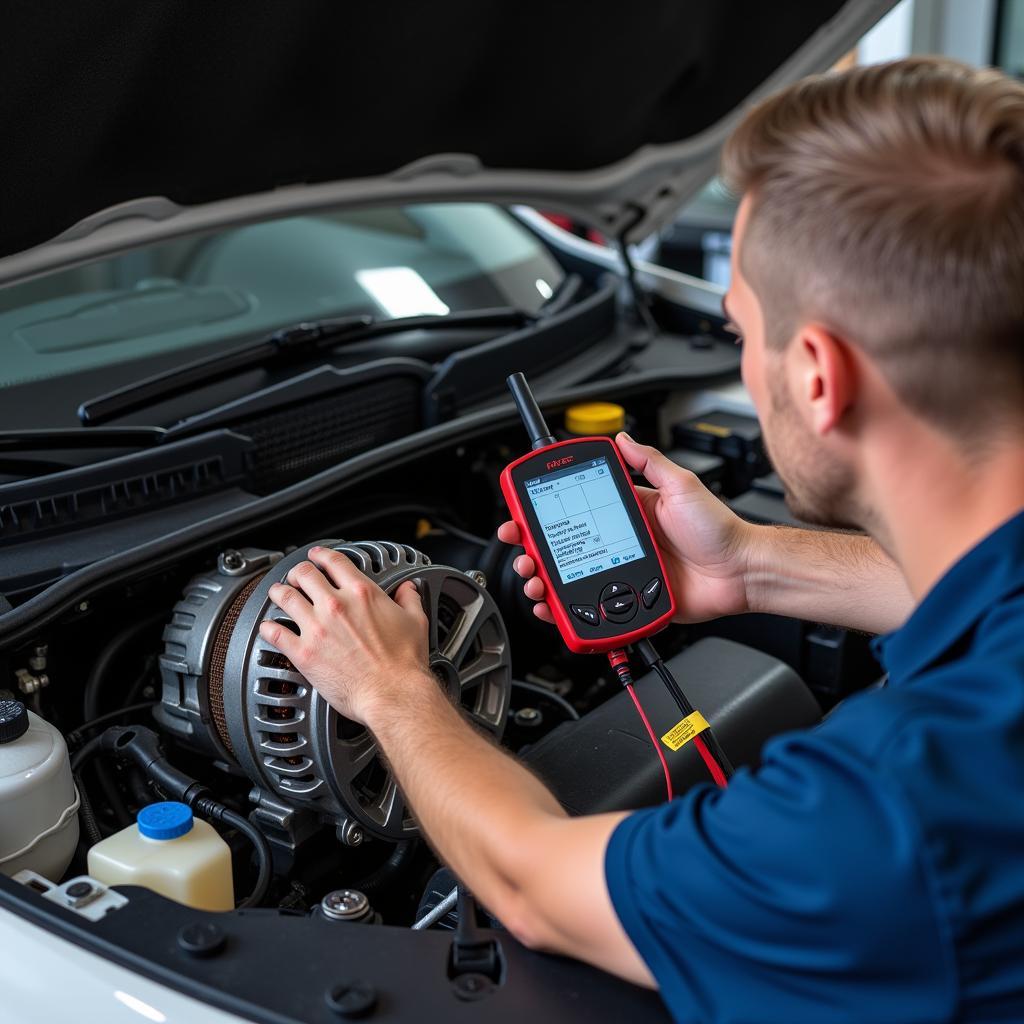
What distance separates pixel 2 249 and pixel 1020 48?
5539 millimetres

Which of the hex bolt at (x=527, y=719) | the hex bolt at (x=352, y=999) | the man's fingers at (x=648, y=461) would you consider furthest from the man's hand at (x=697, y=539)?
the hex bolt at (x=352, y=999)

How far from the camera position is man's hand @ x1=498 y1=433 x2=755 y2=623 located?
1373 millimetres

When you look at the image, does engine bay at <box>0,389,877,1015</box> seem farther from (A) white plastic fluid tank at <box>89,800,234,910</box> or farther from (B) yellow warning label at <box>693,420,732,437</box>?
(B) yellow warning label at <box>693,420,732,437</box>

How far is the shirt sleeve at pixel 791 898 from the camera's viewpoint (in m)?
0.71

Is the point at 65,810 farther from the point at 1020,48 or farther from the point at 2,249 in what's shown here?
the point at 1020,48

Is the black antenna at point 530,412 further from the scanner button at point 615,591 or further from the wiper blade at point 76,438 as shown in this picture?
the wiper blade at point 76,438

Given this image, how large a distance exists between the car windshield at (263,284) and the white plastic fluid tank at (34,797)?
22.6 inches

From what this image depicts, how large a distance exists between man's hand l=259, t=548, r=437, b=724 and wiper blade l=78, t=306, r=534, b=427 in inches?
17.8

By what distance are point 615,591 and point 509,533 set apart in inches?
5.1

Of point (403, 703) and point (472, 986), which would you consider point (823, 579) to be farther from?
point (472, 986)

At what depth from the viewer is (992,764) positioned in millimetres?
729

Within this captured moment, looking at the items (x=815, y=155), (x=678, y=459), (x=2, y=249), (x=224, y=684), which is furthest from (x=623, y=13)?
(x=224, y=684)

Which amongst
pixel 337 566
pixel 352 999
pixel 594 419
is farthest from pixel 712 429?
pixel 352 999

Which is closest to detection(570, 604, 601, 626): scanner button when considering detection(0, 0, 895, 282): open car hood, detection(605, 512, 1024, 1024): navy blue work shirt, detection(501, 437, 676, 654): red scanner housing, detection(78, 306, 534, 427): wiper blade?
detection(501, 437, 676, 654): red scanner housing
